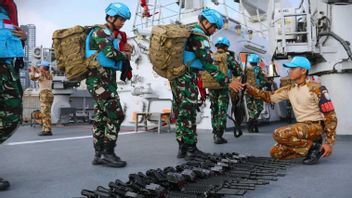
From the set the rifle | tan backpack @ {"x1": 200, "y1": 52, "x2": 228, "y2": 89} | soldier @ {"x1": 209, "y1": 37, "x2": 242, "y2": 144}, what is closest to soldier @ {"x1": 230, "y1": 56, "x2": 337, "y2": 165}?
the rifle

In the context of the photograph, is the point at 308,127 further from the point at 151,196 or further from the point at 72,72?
the point at 72,72

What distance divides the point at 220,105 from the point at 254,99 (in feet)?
7.90

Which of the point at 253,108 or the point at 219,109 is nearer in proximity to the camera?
the point at 219,109

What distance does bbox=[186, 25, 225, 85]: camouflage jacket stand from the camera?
3.93 metres

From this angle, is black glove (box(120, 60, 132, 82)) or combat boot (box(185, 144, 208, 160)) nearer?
black glove (box(120, 60, 132, 82))

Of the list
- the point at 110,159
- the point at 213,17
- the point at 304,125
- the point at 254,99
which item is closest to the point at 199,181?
the point at 110,159

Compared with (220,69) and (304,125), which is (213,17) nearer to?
(304,125)

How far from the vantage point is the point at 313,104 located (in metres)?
3.80

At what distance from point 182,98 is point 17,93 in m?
1.80

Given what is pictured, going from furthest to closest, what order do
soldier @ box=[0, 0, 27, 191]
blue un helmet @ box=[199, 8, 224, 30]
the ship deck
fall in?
1. blue un helmet @ box=[199, 8, 224, 30]
2. soldier @ box=[0, 0, 27, 191]
3. the ship deck

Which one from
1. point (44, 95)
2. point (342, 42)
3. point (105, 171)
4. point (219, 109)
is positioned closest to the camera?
point (105, 171)

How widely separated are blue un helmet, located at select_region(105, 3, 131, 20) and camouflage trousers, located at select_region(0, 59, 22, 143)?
1.12 metres

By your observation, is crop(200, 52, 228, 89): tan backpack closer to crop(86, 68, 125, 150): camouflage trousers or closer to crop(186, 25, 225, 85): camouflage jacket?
crop(186, 25, 225, 85): camouflage jacket

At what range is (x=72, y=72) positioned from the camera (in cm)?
353
